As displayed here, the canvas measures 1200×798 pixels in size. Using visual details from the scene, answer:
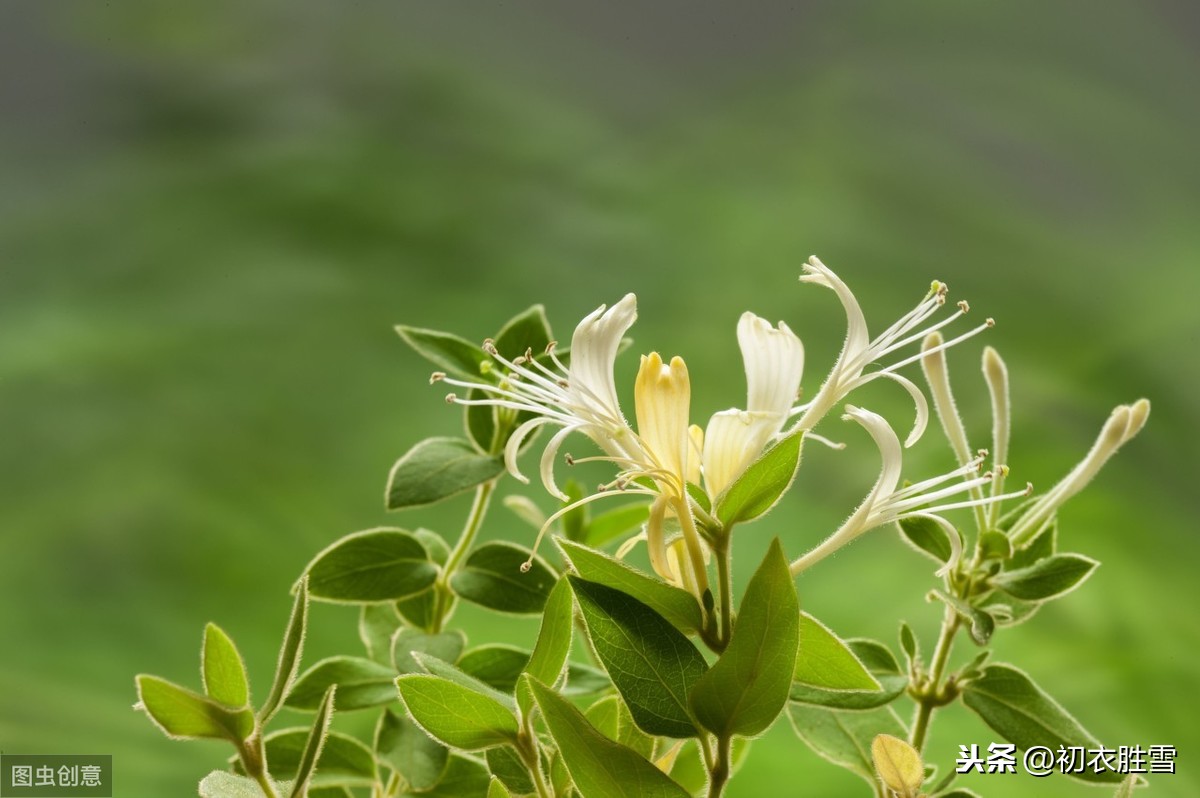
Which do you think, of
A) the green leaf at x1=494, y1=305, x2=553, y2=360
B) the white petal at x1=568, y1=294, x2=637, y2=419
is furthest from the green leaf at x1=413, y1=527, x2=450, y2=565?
the white petal at x1=568, y1=294, x2=637, y2=419

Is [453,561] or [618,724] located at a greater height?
[453,561]

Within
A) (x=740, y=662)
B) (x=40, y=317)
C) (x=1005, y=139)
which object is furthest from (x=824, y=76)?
(x=740, y=662)

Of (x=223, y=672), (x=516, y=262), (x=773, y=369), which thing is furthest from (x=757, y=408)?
(x=516, y=262)

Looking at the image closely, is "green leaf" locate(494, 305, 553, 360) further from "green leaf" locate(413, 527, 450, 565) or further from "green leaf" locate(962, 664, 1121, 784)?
"green leaf" locate(962, 664, 1121, 784)

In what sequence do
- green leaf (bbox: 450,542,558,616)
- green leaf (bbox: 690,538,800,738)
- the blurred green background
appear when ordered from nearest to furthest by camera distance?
green leaf (bbox: 690,538,800,738)
green leaf (bbox: 450,542,558,616)
the blurred green background

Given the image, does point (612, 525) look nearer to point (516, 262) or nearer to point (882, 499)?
point (882, 499)

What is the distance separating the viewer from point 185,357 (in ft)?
5.92

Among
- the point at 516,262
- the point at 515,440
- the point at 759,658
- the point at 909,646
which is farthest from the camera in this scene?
the point at 516,262

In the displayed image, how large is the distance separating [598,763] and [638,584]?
60 mm

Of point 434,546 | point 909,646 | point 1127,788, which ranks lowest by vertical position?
point 1127,788

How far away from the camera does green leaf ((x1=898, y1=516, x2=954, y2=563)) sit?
20.8 inches

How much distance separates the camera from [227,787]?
41 cm

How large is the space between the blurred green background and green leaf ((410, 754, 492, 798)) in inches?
37.6

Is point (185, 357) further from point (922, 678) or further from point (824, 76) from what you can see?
point (922, 678)
